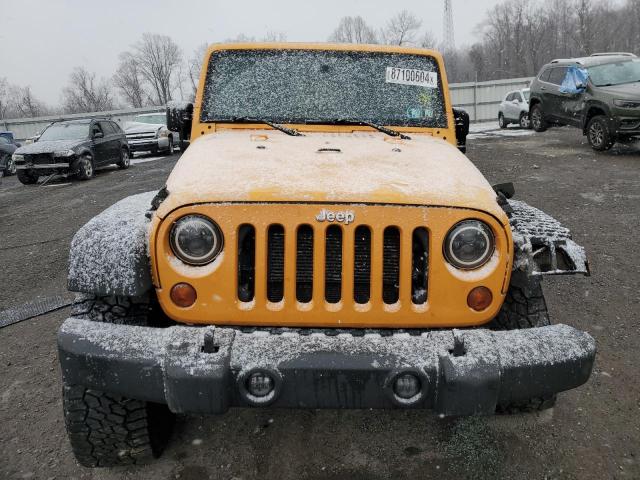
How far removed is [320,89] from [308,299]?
6.28 ft

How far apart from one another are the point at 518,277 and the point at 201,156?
1780 millimetres

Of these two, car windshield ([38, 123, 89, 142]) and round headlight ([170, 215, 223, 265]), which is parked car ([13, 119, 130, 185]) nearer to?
car windshield ([38, 123, 89, 142])

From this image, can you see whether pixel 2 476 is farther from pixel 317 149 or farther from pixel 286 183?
pixel 317 149

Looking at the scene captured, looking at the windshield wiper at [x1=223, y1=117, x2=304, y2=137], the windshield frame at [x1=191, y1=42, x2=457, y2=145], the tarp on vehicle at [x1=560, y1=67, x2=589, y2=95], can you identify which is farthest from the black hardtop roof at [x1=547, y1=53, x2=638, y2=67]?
the windshield wiper at [x1=223, y1=117, x2=304, y2=137]

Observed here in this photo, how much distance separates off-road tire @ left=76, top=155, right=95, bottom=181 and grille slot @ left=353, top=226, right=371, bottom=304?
498 inches

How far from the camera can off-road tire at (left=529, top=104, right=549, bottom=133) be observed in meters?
14.4

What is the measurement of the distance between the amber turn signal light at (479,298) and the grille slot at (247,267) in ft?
3.05

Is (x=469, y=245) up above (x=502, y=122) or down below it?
above

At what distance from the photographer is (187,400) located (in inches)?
79.3

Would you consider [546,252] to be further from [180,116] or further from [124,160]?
[124,160]

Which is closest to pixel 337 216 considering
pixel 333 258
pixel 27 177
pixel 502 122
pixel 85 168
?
pixel 333 258

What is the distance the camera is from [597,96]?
11.4 meters

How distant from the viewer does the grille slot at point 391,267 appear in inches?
91.7

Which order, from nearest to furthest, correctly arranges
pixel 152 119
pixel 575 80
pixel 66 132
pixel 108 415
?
pixel 108 415
pixel 575 80
pixel 66 132
pixel 152 119
